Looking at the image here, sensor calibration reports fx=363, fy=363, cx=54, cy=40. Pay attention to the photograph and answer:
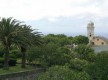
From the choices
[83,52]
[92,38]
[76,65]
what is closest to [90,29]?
[92,38]

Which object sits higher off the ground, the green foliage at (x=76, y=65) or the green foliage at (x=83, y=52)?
the green foliage at (x=83, y=52)

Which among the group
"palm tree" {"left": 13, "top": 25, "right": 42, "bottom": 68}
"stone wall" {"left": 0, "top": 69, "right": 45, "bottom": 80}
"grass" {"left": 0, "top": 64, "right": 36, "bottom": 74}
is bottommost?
"stone wall" {"left": 0, "top": 69, "right": 45, "bottom": 80}

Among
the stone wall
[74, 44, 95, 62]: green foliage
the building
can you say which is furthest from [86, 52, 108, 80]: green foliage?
the building

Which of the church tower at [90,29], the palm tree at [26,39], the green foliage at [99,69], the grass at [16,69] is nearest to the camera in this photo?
the grass at [16,69]

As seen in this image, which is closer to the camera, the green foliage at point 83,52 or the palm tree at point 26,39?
the palm tree at point 26,39

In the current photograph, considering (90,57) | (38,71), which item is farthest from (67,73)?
(90,57)

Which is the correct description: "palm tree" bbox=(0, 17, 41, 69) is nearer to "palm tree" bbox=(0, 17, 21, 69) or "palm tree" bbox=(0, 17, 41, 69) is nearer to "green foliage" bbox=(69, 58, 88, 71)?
"palm tree" bbox=(0, 17, 21, 69)

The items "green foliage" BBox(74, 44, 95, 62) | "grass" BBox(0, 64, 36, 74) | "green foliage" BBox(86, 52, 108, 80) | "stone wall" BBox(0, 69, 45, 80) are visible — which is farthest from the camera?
"green foliage" BBox(74, 44, 95, 62)

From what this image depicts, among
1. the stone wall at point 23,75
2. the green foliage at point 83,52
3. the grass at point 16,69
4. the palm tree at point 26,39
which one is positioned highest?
the palm tree at point 26,39

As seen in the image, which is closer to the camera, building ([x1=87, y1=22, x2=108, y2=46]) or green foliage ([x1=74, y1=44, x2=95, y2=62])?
green foliage ([x1=74, y1=44, x2=95, y2=62])

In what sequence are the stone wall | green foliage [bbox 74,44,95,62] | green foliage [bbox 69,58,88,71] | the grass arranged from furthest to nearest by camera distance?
green foliage [bbox 74,44,95,62], green foliage [bbox 69,58,88,71], the grass, the stone wall

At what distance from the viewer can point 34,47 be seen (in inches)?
1700

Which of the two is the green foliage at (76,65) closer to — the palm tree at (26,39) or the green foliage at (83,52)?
the palm tree at (26,39)

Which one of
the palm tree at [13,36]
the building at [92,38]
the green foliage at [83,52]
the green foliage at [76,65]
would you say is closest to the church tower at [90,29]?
the building at [92,38]
